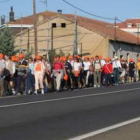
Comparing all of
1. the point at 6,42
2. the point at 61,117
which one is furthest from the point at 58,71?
the point at 6,42

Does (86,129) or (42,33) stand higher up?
(42,33)

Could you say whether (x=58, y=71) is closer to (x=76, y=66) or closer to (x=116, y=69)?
(x=76, y=66)

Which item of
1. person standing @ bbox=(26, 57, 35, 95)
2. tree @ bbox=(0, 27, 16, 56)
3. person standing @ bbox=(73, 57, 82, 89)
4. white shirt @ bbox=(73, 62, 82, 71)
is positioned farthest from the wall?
person standing @ bbox=(26, 57, 35, 95)

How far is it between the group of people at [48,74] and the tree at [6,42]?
→ 96.2 ft

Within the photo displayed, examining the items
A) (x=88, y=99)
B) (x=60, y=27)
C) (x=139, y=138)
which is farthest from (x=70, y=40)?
(x=139, y=138)

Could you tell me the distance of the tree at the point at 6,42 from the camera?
59.6 meters

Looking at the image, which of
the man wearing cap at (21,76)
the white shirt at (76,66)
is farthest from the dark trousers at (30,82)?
the white shirt at (76,66)

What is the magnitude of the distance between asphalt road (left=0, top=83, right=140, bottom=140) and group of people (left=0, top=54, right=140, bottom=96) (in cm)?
484

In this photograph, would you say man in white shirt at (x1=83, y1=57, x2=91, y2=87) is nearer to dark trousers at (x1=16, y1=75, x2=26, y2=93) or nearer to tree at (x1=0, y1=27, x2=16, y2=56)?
dark trousers at (x1=16, y1=75, x2=26, y2=93)

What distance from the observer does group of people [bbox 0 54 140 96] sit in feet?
76.0

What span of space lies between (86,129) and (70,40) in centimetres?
5452

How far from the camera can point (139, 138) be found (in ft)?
33.3

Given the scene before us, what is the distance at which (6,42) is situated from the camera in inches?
2384

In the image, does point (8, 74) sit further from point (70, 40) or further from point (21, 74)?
point (70, 40)
